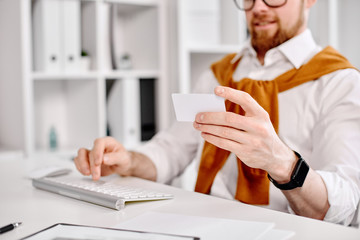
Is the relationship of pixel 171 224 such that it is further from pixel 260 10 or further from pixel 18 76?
pixel 18 76

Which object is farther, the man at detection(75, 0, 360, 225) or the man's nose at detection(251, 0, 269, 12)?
the man's nose at detection(251, 0, 269, 12)

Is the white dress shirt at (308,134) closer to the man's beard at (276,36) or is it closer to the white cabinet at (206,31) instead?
the man's beard at (276,36)

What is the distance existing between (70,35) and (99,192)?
1437 millimetres

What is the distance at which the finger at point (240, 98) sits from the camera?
856 millimetres

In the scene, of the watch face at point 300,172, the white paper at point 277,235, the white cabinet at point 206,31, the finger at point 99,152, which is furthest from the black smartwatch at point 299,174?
the white cabinet at point 206,31

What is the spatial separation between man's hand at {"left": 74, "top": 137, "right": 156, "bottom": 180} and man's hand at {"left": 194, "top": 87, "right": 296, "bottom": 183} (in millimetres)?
374

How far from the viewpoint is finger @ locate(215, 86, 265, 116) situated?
0.86 meters

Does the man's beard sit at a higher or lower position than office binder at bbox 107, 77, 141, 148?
higher

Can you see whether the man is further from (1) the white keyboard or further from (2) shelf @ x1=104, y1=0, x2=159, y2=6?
(2) shelf @ x1=104, y1=0, x2=159, y2=6

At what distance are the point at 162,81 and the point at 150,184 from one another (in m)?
1.36

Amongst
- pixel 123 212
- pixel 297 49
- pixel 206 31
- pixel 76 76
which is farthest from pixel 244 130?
pixel 206 31

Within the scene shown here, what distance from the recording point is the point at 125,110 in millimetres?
2387

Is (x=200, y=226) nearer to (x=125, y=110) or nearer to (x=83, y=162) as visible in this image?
(x=83, y=162)

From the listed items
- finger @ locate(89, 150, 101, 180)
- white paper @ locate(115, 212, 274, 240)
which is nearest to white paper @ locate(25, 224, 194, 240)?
white paper @ locate(115, 212, 274, 240)
